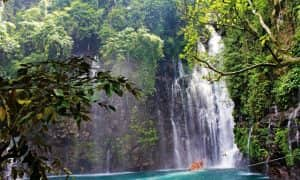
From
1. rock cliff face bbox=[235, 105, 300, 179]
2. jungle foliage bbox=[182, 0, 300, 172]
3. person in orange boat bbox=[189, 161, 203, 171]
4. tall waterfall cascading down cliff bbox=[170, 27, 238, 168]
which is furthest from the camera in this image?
tall waterfall cascading down cliff bbox=[170, 27, 238, 168]

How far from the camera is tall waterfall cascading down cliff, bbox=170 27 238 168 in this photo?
1591 centimetres

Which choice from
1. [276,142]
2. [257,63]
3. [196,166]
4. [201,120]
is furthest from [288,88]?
[201,120]

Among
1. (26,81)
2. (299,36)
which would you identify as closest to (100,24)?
(299,36)

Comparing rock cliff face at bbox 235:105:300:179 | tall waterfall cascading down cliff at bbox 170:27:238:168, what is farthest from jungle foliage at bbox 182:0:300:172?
tall waterfall cascading down cliff at bbox 170:27:238:168

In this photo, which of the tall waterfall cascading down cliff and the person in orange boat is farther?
the tall waterfall cascading down cliff

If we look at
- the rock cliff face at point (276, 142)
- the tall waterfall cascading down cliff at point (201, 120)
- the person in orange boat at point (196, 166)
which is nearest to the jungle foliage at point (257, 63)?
the rock cliff face at point (276, 142)

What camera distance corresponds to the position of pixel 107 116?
17.0 meters

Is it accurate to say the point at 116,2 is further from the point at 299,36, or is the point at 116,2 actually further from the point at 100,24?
the point at 299,36

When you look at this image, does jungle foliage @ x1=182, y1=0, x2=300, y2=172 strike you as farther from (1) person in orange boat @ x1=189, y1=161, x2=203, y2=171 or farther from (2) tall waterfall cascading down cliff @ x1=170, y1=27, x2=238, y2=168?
(2) tall waterfall cascading down cliff @ x1=170, y1=27, x2=238, y2=168

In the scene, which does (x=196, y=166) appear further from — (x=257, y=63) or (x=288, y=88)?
(x=257, y=63)

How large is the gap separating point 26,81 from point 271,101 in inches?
330

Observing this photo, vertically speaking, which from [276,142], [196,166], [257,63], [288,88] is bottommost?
[196,166]

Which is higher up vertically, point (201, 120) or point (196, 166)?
point (201, 120)

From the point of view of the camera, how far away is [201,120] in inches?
663
